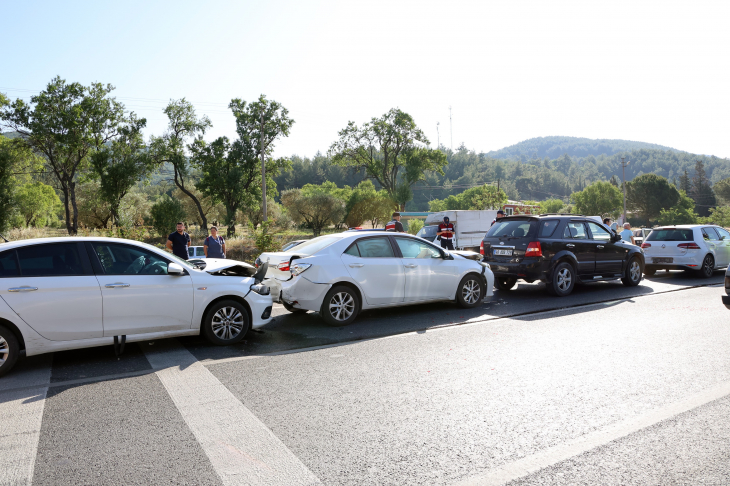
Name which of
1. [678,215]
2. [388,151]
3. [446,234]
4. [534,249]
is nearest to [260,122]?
[388,151]

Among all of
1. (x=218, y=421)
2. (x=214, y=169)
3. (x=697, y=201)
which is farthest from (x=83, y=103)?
(x=697, y=201)

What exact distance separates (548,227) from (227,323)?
7.26m

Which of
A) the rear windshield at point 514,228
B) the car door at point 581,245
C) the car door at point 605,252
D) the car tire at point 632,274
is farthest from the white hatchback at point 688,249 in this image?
the rear windshield at point 514,228

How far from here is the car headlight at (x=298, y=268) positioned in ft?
25.1

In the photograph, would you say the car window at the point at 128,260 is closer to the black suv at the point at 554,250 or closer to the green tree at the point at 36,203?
the black suv at the point at 554,250

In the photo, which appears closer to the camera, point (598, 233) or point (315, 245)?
point (315, 245)

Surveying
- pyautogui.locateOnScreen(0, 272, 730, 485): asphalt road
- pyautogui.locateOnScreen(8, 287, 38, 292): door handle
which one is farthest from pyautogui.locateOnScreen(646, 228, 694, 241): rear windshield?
pyautogui.locateOnScreen(8, 287, 38, 292): door handle

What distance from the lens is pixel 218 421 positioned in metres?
4.04

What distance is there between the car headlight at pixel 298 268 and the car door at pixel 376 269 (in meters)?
0.61

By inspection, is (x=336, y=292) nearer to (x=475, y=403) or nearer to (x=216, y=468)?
(x=475, y=403)

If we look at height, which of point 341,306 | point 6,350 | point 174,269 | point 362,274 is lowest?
point 341,306

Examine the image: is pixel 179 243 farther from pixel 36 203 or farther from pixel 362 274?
pixel 36 203

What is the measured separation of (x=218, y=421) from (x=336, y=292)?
3894 millimetres

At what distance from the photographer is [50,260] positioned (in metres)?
5.66
